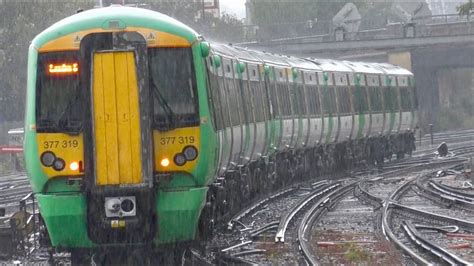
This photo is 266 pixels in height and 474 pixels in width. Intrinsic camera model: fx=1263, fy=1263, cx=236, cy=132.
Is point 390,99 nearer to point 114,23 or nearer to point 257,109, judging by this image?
point 257,109

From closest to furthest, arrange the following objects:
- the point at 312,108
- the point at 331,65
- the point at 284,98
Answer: the point at 284,98
the point at 312,108
the point at 331,65

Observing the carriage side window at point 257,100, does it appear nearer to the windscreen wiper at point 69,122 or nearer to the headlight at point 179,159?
the headlight at point 179,159

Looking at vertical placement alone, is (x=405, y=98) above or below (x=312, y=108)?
above

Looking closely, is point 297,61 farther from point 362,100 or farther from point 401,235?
point 401,235

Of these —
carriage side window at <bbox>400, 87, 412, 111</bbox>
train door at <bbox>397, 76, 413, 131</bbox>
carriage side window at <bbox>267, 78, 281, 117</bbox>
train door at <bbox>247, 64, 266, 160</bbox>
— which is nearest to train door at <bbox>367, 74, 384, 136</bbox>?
train door at <bbox>397, 76, 413, 131</bbox>

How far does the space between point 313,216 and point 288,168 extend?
23.9ft

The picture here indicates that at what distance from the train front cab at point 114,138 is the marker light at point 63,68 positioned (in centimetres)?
1

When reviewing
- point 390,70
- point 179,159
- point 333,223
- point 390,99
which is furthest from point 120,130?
A: point 390,70

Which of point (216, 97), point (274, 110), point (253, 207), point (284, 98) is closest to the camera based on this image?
point (216, 97)

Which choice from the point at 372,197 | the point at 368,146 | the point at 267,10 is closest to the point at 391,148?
the point at 368,146

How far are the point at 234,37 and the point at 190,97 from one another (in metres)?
55.2

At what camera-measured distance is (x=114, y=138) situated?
1275cm

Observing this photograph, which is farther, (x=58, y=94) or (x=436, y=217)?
(x=436, y=217)

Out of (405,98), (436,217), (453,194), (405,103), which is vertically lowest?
(436,217)
